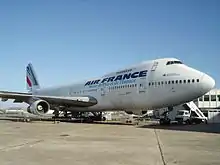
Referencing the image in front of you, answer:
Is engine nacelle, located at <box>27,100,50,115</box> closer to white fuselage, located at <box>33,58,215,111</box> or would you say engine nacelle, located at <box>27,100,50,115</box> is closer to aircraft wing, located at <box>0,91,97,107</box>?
aircraft wing, located at <box>0,91,97,107</box>

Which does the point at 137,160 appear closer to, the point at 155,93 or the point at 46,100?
the point at 155,93

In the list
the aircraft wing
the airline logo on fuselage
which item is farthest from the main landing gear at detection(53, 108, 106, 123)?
the airline logo on fuselage

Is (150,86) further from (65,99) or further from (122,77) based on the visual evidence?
(65,99)

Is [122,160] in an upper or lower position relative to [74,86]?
lower

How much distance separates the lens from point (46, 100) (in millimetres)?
28578

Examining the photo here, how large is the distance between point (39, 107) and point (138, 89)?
10342mm

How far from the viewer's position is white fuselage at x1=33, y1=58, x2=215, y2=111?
1856 cm

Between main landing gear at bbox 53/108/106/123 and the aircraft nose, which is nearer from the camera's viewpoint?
the aircraft nose

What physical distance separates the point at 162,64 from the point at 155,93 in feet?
8.06

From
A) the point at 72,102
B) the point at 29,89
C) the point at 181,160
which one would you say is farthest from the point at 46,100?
the point at 181,160

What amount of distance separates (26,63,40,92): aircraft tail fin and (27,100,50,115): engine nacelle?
17.8 m

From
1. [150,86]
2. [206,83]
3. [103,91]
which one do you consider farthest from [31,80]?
[206,83]

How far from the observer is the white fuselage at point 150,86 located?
1856 cm

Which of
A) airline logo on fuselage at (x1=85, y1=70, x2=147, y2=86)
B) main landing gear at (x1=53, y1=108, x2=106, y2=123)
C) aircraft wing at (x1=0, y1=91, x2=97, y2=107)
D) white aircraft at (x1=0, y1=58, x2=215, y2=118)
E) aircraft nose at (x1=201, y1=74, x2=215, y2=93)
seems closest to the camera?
aircraft nose at (x1=201, y1=74, x2=215, y2=93)
